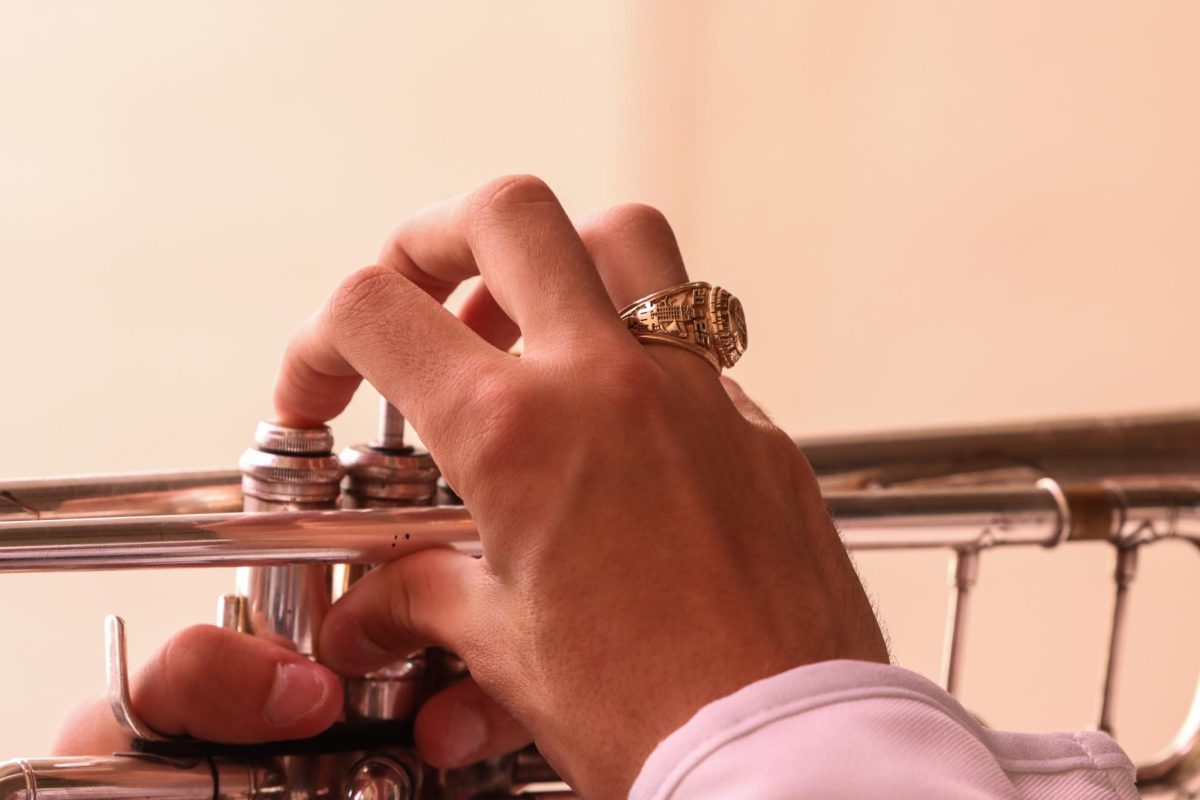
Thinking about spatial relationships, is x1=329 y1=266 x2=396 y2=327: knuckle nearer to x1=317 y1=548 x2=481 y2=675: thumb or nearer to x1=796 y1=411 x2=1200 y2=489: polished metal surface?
x1=317 y1=548 x2=481 y2=675: thumb

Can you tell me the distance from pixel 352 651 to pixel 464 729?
61 millimetres

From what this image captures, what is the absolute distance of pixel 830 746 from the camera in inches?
15.2

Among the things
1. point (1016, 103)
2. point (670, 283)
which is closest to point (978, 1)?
point (1016, 103)

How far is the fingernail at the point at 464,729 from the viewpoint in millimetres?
562

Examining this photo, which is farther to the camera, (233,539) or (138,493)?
(138,493)

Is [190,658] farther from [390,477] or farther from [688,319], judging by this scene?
[688,319]

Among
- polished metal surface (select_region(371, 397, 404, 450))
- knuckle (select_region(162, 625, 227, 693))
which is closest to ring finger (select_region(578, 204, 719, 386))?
polished metal surface (select_region(371, 397, 404, 450))

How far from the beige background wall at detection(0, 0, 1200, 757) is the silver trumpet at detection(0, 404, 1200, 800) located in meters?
1.05

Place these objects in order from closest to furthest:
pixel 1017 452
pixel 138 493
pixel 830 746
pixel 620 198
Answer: pixel 830 746 → pixel 138 493 → pixel 1017 452 → pixel 620 198

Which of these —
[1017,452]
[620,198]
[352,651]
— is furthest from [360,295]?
[620,198]

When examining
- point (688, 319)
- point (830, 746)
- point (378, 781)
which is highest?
point (688, 319)

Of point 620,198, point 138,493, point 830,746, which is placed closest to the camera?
point 830,746

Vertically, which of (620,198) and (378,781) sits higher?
(620,198)

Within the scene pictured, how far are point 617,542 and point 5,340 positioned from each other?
149 centimetres
